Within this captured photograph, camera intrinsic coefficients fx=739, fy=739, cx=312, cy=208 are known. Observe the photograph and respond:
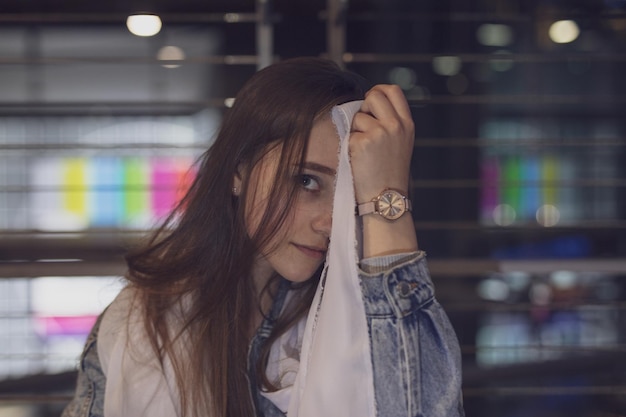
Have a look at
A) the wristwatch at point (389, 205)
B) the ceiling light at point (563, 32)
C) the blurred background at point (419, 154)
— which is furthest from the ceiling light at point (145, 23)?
the ceiling light at point (563, 32)

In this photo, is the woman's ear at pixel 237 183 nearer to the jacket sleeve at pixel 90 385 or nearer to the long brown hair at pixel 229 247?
the long brown hair at pixel 229 247

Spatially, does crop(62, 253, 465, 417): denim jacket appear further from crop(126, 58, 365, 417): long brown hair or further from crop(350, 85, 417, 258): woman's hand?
crop(126, 58, 365, 417): long brown hair

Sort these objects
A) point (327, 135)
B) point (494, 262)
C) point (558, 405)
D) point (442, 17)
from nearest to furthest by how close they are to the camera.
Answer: point (327, 135)
point (494, 262)
point (442, 17)
point (558, 405)

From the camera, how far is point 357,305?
110 centimetres

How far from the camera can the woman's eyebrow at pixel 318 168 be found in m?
1.23

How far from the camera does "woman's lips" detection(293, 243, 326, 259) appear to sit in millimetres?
1276

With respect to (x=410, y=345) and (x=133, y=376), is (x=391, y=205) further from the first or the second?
(x=133, y=376)

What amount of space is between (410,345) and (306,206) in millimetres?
313

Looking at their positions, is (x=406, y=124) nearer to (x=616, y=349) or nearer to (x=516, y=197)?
(x=616, y=349)

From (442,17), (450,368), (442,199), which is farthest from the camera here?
(442,199)

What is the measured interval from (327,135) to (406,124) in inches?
5.9

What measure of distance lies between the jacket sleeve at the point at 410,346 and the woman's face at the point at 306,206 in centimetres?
19

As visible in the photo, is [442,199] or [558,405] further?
[442,199]

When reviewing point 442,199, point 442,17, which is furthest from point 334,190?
point 442,199
